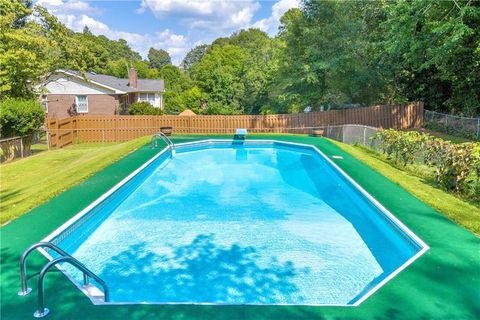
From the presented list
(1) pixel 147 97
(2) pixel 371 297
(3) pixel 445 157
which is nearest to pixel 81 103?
(1) pixel 147 97

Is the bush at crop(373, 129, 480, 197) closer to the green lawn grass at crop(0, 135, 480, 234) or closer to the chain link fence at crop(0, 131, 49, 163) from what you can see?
the green lawn grass at crop(0, 135, 480, 234)

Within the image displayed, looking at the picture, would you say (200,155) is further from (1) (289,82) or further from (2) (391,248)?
(2) (391,248)

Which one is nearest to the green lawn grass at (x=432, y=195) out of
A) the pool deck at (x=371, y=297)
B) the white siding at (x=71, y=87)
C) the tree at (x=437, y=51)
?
the pool deck at (x=371, y=297)

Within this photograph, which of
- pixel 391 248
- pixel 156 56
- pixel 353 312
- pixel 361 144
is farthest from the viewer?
pixel 156 56

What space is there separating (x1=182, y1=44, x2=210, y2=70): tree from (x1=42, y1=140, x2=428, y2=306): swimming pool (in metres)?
96.7

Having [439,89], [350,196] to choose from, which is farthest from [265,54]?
[350,196]

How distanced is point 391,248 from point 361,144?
401 inches

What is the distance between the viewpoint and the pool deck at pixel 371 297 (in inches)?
142

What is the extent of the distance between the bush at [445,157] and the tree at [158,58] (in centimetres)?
→ 9108

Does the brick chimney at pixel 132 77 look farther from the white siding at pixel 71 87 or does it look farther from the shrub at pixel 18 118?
the shrub at pixel 18 118

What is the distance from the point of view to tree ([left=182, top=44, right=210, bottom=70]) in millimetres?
103175

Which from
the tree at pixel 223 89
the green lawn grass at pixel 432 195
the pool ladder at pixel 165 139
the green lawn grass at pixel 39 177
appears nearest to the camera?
the green lawn grass at pixel 432 195

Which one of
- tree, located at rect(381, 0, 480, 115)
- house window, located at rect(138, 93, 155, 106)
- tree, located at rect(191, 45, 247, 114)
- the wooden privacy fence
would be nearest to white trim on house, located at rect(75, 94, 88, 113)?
the wooden privacy fence

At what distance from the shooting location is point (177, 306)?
3.77m
